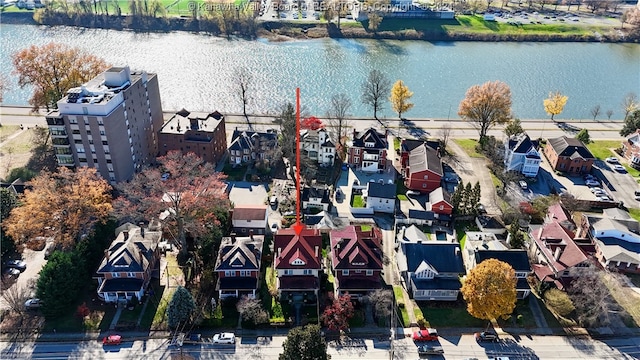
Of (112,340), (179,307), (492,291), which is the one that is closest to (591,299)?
(492,291)

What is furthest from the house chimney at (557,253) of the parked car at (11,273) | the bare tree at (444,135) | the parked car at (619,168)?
the parked car at (11,273)

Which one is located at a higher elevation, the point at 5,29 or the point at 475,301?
the point at 5,29

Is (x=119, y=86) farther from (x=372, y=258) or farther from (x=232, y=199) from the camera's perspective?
(x=372, y=258)

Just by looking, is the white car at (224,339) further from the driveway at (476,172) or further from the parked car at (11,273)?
the driveway at (476,172)

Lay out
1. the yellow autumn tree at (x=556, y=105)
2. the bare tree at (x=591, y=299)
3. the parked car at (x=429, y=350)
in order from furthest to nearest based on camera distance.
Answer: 1. the yellow autumn tree at (x=556, y=105)
2. the bare tree at (x=591, y=299)
3. the parked car at (x=429, y=350)

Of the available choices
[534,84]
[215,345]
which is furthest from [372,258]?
[534,84]
